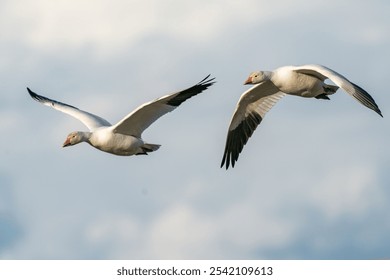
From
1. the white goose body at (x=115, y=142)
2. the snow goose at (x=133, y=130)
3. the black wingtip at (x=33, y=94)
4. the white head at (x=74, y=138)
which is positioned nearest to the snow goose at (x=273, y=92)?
the snow goose at (x=133, y=130)

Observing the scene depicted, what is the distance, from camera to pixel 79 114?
80.1 ft

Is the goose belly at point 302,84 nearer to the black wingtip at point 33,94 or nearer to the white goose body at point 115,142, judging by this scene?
the white goose body at point 115,142

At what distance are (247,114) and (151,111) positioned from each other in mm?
3156

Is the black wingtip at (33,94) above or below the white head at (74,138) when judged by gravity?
above

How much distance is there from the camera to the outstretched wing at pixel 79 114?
936 inches

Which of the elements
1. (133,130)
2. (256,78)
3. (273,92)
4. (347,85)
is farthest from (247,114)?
(347,85)

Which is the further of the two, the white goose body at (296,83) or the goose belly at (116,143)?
the white goose body at (296,83)

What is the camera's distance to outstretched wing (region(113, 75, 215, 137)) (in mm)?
21719

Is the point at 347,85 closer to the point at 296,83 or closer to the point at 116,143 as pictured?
the point at 296,83

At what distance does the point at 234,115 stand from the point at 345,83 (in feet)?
14.1

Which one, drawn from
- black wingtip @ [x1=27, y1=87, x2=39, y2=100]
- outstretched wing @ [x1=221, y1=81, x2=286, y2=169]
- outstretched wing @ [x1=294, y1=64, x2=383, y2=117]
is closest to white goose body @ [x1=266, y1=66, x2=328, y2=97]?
outstretched wing @ [x1=294, y1=64, x2=383, y2=117]

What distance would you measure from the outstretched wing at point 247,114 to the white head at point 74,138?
3.42 m
